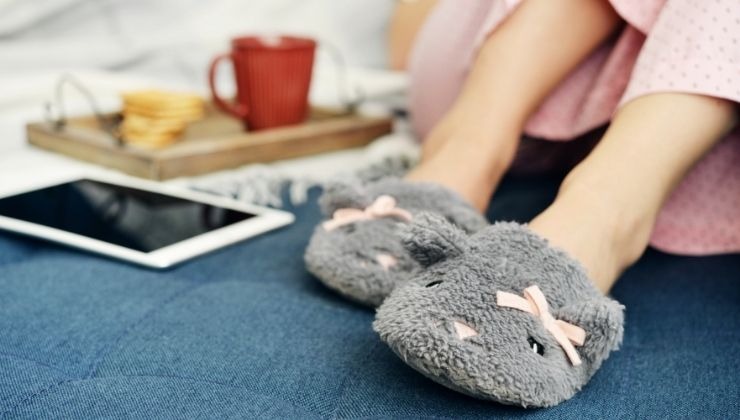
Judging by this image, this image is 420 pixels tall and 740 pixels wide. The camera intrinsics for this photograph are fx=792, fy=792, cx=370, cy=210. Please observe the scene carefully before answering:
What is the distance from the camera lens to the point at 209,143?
33.3 inches

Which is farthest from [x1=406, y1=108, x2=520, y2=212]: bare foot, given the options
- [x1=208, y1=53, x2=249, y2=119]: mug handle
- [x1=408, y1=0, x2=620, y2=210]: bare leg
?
[x1=208, y1=53, x2=249, y2=119]: mug handle

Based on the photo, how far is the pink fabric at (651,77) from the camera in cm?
55

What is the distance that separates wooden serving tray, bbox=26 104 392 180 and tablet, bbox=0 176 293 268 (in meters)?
0.07

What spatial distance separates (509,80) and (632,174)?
0.51 ft

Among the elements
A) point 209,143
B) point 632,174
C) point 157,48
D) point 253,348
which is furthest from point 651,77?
point 157,48

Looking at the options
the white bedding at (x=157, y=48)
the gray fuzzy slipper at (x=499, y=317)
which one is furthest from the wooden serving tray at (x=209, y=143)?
the gray fuzzy slipper at (x=499, y=317)

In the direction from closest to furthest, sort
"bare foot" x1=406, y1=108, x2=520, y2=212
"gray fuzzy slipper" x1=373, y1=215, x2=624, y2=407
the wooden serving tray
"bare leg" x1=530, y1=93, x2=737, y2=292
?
"gray fuzzy slipper" x1=373, y1=215, x2=624, y2=407 < "bare leg" x1=530, y1=93, x2=737, y2=292 < "bare foot" x1=406, y1=108, x2=520, y2=212 < the wooden serving tray

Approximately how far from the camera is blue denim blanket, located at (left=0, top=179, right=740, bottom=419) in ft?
1.36

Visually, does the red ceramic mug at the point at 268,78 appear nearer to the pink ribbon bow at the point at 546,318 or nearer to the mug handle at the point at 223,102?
the mug handle at the point at 223,102

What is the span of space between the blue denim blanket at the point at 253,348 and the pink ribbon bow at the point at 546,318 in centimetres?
3

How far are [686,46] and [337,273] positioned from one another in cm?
29

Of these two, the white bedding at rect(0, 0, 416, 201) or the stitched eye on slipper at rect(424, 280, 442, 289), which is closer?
the stitched eye on slipper at rect(424, 280, 442, 289)

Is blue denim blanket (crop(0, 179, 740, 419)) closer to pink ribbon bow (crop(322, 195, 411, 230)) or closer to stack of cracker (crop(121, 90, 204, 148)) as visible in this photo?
pink ribbon bow (crop(322, 195, 411, 230))

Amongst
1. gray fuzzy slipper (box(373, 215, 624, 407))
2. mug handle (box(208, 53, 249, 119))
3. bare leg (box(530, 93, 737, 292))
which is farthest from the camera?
mug handle (box(208, 53, 249, 119))
